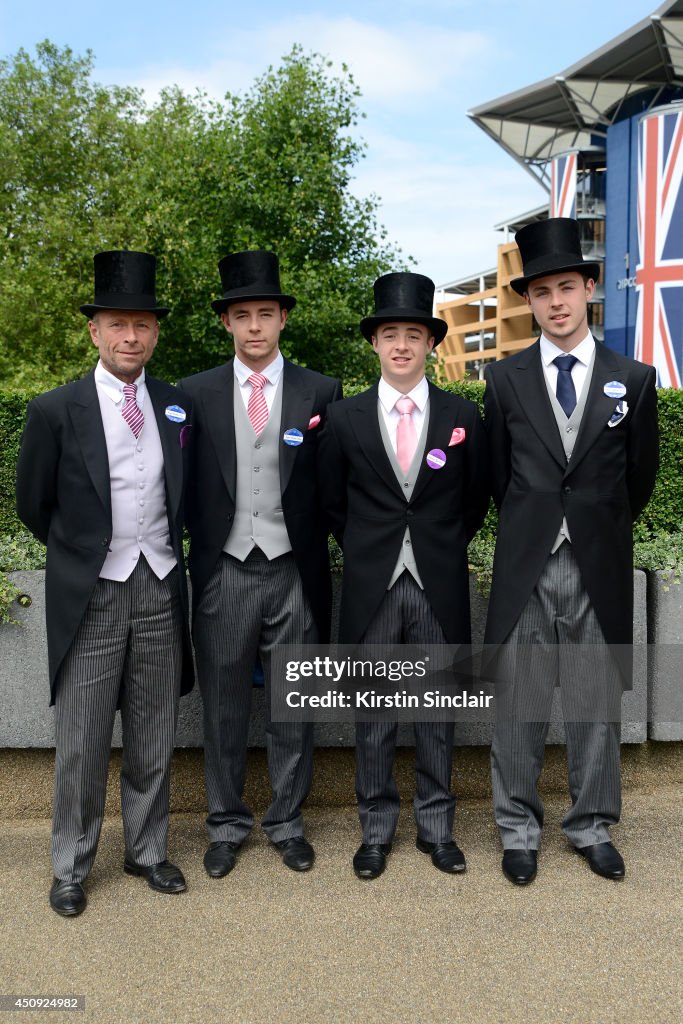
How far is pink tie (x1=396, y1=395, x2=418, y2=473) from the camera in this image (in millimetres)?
3623

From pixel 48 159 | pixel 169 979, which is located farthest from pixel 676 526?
pixel 48 159

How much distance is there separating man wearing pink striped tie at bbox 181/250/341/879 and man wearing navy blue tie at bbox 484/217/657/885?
743 millimetres

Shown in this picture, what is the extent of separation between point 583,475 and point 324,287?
423 inches

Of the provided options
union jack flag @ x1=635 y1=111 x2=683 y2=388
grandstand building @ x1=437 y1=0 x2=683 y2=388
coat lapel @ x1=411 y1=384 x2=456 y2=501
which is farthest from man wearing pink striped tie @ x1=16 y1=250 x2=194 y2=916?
union jack flag @ x1=635 y1=111 x2=683 y2=388

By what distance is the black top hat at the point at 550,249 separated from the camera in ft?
11.7

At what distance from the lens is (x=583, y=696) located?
3.59m

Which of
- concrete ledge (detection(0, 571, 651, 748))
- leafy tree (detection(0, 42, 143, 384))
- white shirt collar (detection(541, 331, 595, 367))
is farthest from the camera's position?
leafy tree (detection(0, 42, 143, 384))

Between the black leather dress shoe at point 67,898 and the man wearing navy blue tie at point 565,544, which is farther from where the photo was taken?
the man wearing navy blue tie at point 565,544

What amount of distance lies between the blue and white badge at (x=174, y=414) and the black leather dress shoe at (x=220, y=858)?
5.40ft

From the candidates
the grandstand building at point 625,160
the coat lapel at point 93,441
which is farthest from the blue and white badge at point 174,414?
the grandstand building at point 625,160

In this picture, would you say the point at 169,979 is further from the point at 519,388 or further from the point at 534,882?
the point at 519,388

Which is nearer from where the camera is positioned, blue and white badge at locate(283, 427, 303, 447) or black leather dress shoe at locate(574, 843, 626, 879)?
black leather dress shoe at locate(574, 843, 626, 879)

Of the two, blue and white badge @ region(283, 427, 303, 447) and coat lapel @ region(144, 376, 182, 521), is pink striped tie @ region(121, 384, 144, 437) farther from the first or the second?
blue and white badge @ region(283, 427, 303, 447)

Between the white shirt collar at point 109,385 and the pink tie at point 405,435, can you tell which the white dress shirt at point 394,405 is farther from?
the white shirt collar at point 109,385
